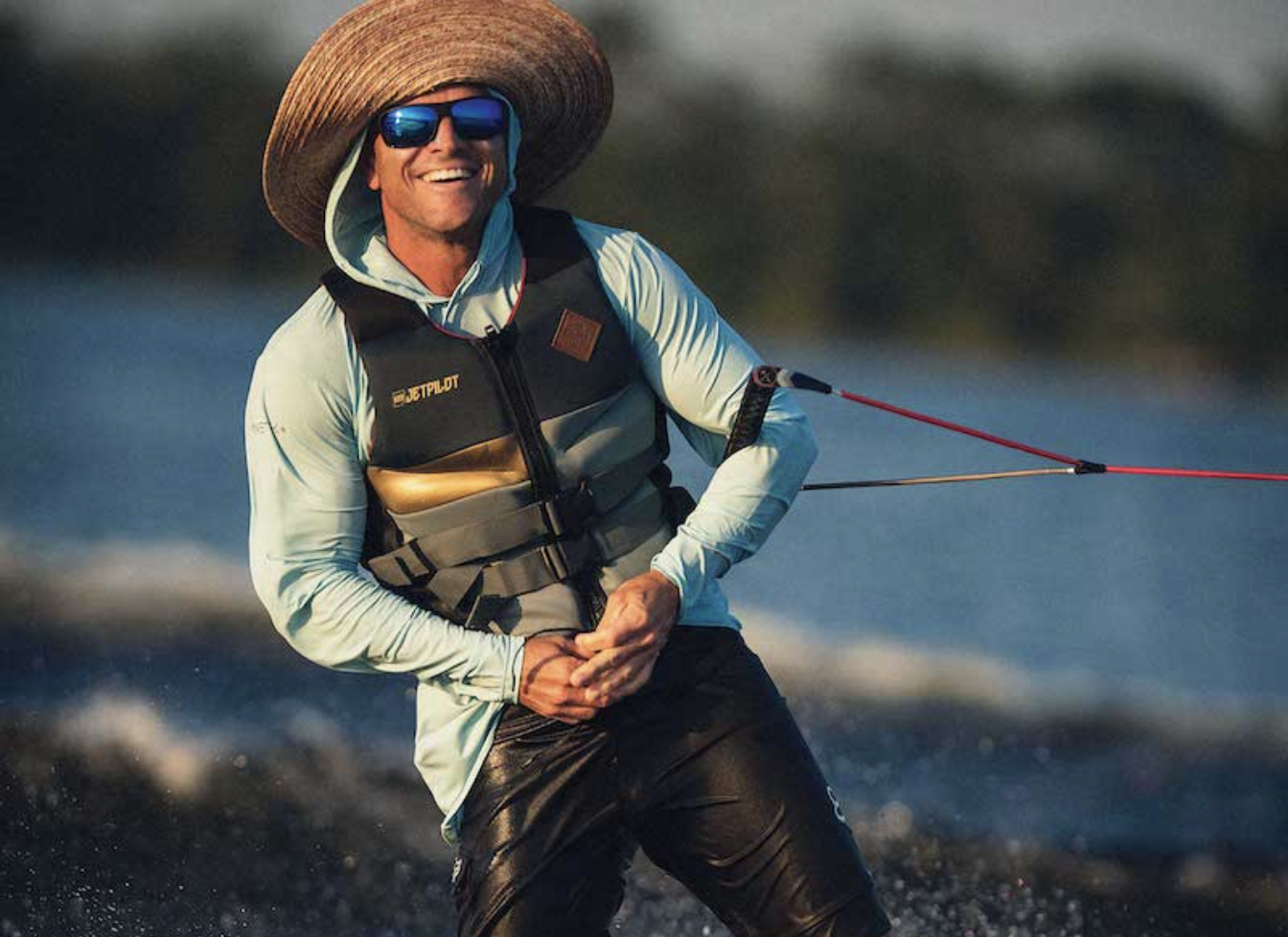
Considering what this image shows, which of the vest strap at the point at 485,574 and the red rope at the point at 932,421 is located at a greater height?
the red rope at the point at 932,421

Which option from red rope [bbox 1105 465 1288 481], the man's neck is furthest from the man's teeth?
red rope [bbox 1105 465 1288 481]

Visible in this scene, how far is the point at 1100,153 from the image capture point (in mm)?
48812

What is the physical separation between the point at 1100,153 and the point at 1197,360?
924cm

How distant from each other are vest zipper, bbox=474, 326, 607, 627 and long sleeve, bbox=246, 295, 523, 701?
230 millimetres

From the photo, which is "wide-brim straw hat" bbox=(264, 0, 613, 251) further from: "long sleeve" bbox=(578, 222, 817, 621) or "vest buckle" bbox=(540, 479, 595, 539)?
"vest buckle" bbox=(540, 479, 595, 539)

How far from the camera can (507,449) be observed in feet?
11.2

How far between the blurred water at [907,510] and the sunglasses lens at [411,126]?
33.6ft

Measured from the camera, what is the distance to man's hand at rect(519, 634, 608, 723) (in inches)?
129

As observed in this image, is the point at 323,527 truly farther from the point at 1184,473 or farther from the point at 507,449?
the point at 1184,473

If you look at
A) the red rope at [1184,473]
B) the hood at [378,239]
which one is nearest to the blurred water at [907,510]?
the red rope at [1184,473]

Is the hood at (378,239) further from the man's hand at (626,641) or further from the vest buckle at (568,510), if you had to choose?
the man's hand at (626,641)

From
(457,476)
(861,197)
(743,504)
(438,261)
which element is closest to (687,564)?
(743,504)

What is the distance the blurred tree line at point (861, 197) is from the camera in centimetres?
4206

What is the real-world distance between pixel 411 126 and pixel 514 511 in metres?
0.67
